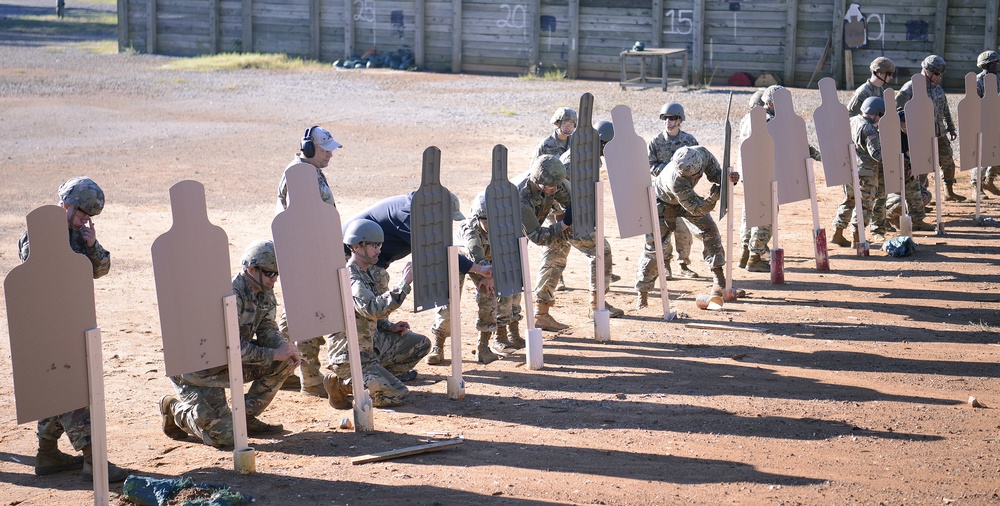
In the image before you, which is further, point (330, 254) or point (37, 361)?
point (330, 254)

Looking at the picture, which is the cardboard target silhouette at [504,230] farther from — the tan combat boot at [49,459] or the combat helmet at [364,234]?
the tan combat boot at [49,459]

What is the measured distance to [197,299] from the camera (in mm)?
6379

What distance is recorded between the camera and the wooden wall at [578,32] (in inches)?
1074

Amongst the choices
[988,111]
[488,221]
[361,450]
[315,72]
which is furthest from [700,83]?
[361,450]

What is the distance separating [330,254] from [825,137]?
289 inches

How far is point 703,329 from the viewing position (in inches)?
396

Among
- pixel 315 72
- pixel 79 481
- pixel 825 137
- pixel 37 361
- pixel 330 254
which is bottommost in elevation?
pixel 79 481

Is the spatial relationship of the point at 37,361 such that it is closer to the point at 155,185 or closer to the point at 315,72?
the point at 155,185

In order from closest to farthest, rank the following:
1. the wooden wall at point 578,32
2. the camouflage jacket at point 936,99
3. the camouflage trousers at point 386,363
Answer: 1. the camouflage trousers at point 386,363
2. the camouflage jacket at point 936,99
3. the wooden wall at point 578,32

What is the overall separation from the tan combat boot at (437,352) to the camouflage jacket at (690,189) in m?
2.92

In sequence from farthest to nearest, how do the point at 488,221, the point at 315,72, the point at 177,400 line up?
the point at 315,72 < the point at 488,221 < the point at 177,400

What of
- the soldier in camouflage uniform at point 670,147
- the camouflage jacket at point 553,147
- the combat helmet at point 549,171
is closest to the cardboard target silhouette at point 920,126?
the soldier in camouflage uniform at point 670,147

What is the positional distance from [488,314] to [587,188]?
1.41m

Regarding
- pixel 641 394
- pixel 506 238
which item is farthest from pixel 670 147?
pixel 641 394
